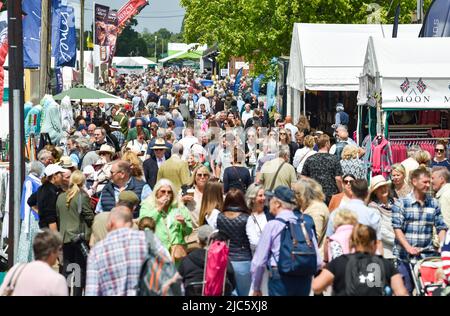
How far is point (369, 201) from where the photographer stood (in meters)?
12.2

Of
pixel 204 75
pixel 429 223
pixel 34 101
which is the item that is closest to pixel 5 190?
pixel 429 223

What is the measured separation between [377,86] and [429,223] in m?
9.46

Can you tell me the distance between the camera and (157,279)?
26.8ft

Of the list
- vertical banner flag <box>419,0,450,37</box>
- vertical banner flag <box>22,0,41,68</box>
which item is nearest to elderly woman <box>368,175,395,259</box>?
vertical banner flag <box>22,0,41,68</box>

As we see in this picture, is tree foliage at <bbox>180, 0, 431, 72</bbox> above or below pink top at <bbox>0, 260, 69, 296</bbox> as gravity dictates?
above

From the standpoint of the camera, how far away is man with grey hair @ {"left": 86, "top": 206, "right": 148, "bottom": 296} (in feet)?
26.9

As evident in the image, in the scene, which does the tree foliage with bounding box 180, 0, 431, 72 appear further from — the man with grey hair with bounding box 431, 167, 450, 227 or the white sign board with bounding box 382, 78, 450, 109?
the man with grey hair with bounding box 431, 167, 450, 227

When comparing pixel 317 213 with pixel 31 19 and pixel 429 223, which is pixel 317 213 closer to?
pixel 429 223

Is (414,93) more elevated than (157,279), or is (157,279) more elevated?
(414,93)

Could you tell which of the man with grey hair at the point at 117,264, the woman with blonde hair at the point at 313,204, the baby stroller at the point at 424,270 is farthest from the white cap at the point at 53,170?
the man with grey hair at the point at 117,264

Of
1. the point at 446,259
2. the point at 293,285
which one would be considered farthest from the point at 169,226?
the point at 446,259

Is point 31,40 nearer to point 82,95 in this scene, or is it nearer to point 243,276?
point 82,95

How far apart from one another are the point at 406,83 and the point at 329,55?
23.9 feet

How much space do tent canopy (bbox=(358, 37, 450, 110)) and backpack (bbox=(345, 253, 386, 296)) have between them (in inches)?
454
